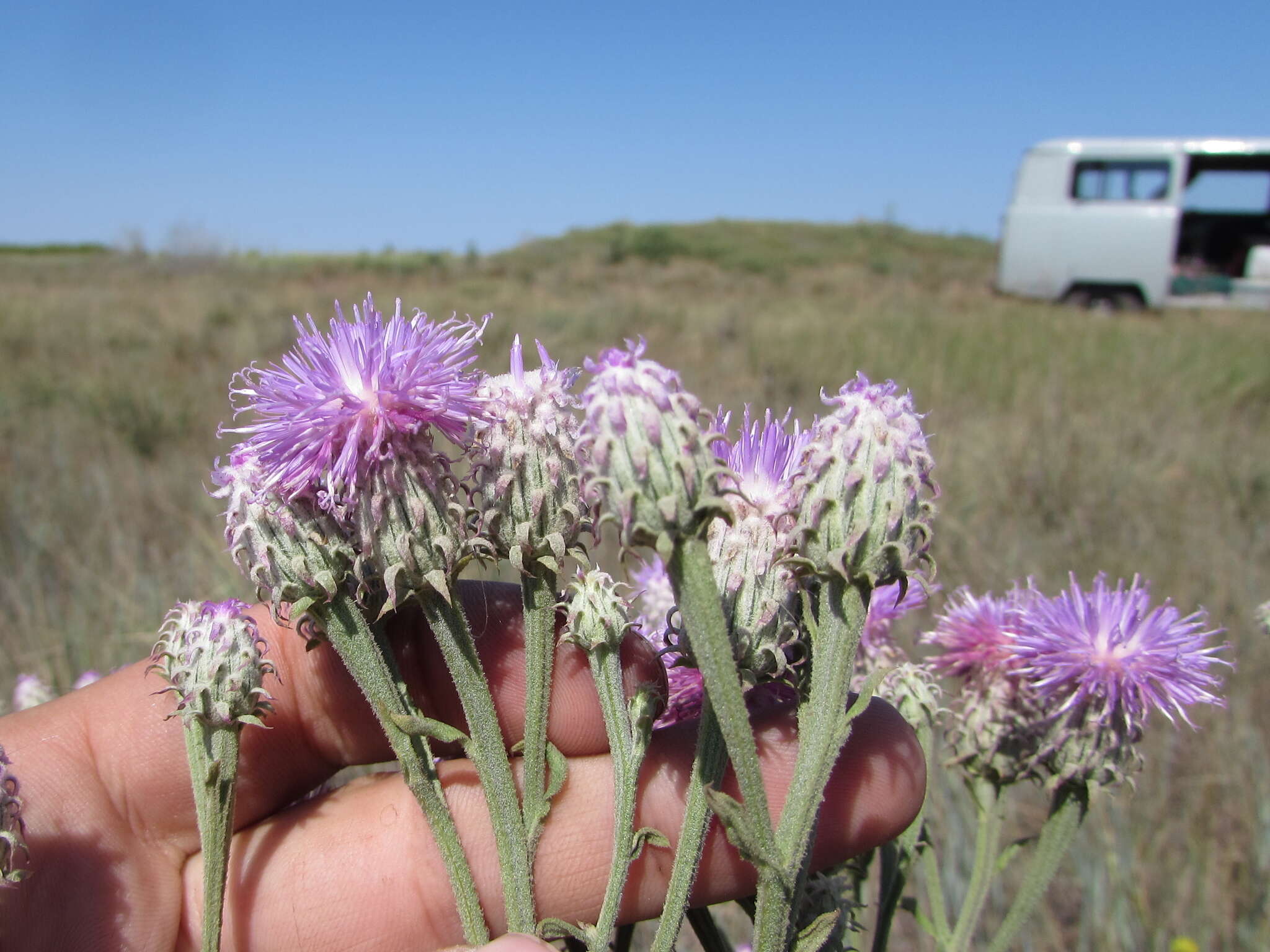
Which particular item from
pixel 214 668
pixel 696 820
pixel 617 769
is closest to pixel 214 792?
pixel 214 668

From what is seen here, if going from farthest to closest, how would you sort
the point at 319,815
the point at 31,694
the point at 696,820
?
the point at 31,694 < the point at 319,815 < the point at 696,820

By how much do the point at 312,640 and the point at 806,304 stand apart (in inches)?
758

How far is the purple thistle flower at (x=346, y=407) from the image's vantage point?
1362 mm

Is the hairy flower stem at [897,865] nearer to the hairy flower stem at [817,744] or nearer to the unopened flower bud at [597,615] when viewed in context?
the hairy flower stem at [817,744]

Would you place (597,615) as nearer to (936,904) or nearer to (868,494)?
(868,494)

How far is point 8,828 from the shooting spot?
138 cm

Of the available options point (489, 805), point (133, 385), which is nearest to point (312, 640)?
point (489, 805)

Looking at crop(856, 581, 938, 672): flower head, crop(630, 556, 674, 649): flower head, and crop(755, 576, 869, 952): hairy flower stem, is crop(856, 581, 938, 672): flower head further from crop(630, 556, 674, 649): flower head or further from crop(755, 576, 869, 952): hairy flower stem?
crop(755, 576, 869, 952): hairy flower stem

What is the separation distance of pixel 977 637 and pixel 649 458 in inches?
47.3

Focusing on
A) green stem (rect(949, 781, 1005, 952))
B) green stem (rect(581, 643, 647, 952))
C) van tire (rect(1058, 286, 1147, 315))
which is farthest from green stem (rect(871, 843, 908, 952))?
van tire (rect(1058, 286, 1147, 315))

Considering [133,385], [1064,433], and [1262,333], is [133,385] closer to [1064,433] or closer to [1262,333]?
[1064,433]

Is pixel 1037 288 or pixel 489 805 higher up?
pixel 1037 288

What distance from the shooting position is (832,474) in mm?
1257

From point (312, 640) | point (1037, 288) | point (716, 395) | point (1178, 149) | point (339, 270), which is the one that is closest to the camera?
point (312, 640)
